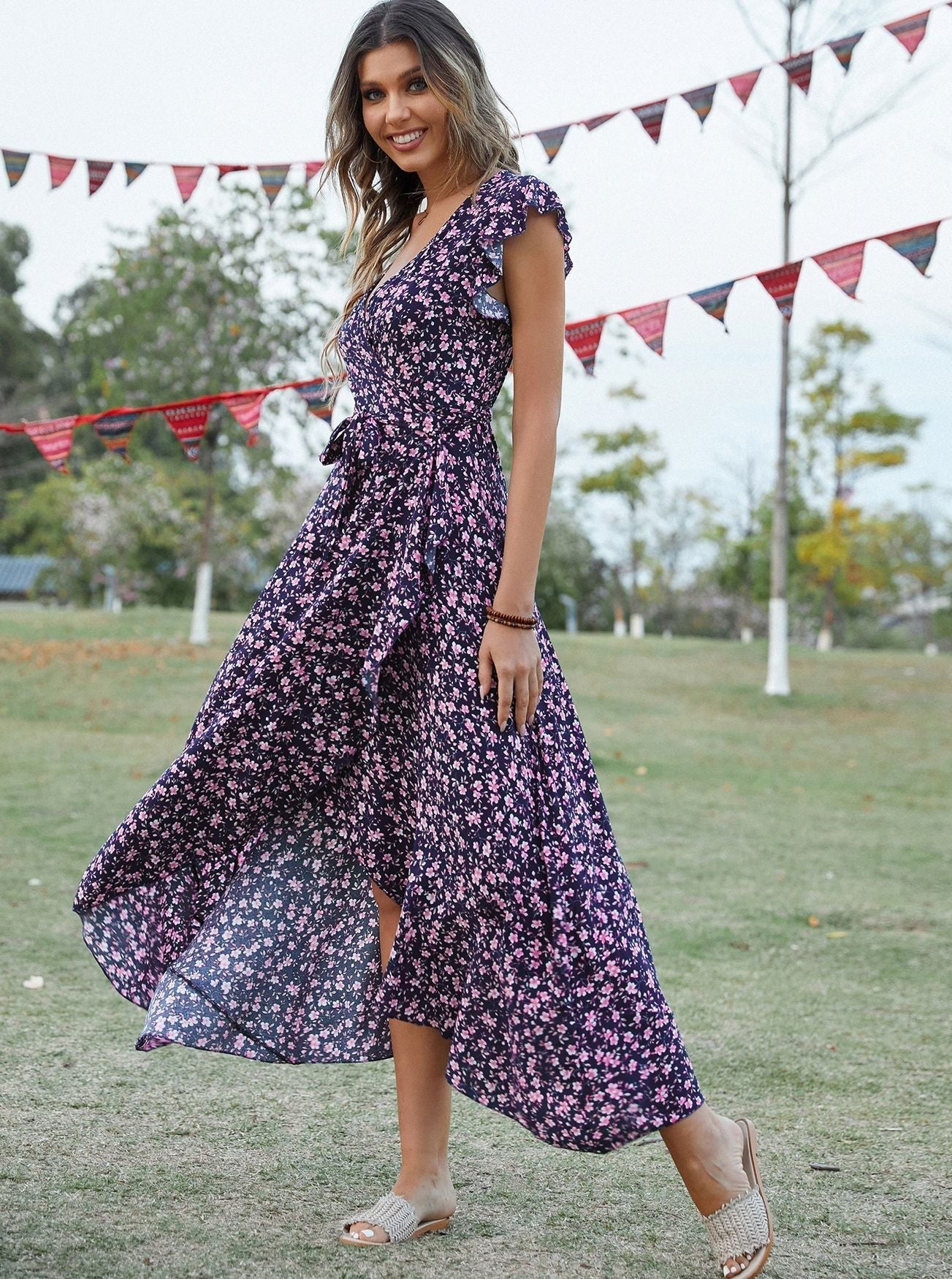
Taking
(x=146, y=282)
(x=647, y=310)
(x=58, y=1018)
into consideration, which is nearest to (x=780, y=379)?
(x=146, y=282)

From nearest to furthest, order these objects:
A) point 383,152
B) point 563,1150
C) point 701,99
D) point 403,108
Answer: point 403,108 < point 383,152 < point 563,1150 < point 701,99

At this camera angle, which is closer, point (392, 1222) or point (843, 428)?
point (392, 1222)

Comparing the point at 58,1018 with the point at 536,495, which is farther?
the point at 58,1018

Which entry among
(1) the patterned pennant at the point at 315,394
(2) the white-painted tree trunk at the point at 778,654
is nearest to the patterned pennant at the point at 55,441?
(1) the patterned pennant at the point at 315,394

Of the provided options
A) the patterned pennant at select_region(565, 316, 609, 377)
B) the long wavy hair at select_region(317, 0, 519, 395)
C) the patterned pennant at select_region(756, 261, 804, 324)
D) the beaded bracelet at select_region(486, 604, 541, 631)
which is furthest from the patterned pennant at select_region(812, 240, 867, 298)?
the beaded bracelet at select_region(486, 604, 541, 631)

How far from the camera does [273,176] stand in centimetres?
452

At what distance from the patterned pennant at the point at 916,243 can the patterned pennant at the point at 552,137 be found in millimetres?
1147

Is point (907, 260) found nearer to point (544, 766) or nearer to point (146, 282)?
point (544, 766)

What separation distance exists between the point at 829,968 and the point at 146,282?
13970 mm

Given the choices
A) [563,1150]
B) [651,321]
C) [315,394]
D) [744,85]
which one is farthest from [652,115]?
[563,1150]

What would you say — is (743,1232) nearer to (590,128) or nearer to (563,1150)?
(563,1150)

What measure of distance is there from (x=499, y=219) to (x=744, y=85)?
9.70ft

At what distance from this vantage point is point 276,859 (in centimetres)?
221

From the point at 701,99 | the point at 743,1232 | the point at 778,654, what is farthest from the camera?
the point at 778,654
